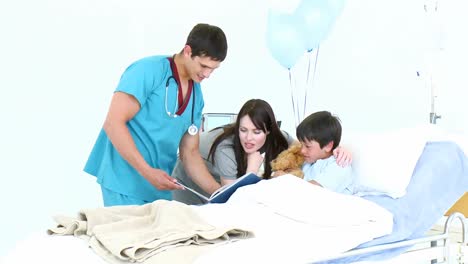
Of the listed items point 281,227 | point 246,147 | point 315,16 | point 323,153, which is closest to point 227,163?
point 246,147

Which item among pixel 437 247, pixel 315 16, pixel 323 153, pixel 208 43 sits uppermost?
pixel 315 16

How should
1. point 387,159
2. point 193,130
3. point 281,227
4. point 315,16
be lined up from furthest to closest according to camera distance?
1. point 315,16
2. point 193,130
3. point 387,159
4. point 281,227

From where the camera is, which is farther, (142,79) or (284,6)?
(284,6)

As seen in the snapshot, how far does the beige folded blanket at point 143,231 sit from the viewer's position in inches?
66.6

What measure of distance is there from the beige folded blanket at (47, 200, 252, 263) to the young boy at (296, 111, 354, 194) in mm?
669

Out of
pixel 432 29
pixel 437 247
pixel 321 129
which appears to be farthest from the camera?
pixel 432 29

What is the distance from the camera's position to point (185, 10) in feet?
14.4

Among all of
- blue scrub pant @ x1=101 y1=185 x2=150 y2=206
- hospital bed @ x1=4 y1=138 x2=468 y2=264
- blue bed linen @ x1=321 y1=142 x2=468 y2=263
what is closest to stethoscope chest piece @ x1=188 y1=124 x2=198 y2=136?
blue scrub pant @ x1=101 y1=185 x2=150 y2=206

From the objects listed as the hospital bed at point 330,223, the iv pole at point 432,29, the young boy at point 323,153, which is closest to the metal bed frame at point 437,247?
the hospital bed at point 330,223

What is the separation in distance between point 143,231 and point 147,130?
866 millimetres

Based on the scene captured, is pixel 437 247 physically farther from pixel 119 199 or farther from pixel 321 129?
pixel 119 199

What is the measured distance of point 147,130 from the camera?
8.60ft

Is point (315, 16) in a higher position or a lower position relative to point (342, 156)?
higher

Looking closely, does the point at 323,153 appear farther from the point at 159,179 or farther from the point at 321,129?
the point at 159,179
